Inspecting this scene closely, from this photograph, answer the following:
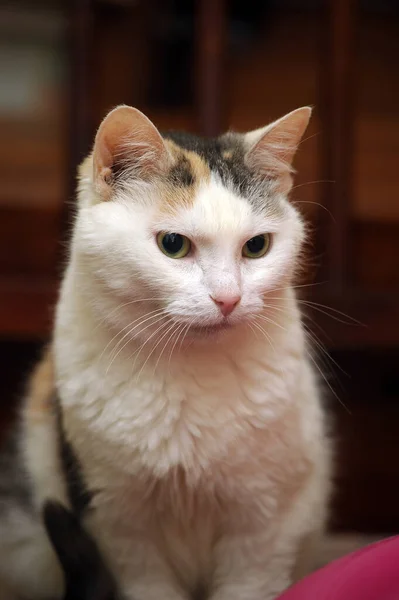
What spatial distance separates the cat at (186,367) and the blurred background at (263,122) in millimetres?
147

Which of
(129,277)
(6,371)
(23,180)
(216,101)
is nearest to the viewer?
(129,277)

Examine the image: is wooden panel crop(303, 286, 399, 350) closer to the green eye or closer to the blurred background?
the blurred background

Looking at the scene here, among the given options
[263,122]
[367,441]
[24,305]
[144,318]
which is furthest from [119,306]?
[263,122]

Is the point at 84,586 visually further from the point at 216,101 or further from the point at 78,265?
the point at 216,101

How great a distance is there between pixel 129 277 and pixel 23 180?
1088 mm

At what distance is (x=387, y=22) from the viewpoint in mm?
1900

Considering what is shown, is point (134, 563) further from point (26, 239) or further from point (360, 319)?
point (26, 239)

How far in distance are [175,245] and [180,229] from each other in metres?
0.02

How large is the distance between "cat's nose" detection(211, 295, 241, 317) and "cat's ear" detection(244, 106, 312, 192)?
0.20 meters

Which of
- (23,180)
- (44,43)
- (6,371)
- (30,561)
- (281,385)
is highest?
(44,43)

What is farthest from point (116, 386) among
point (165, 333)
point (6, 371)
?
point (6, 371)

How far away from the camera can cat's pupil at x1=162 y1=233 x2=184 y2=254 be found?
0.80 metres

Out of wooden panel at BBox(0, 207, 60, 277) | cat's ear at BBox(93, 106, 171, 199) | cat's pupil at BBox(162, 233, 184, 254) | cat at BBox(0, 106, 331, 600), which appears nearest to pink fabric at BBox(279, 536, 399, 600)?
cat at BBox(0, 106, 331, 600)

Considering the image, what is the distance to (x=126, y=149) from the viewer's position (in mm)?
808
